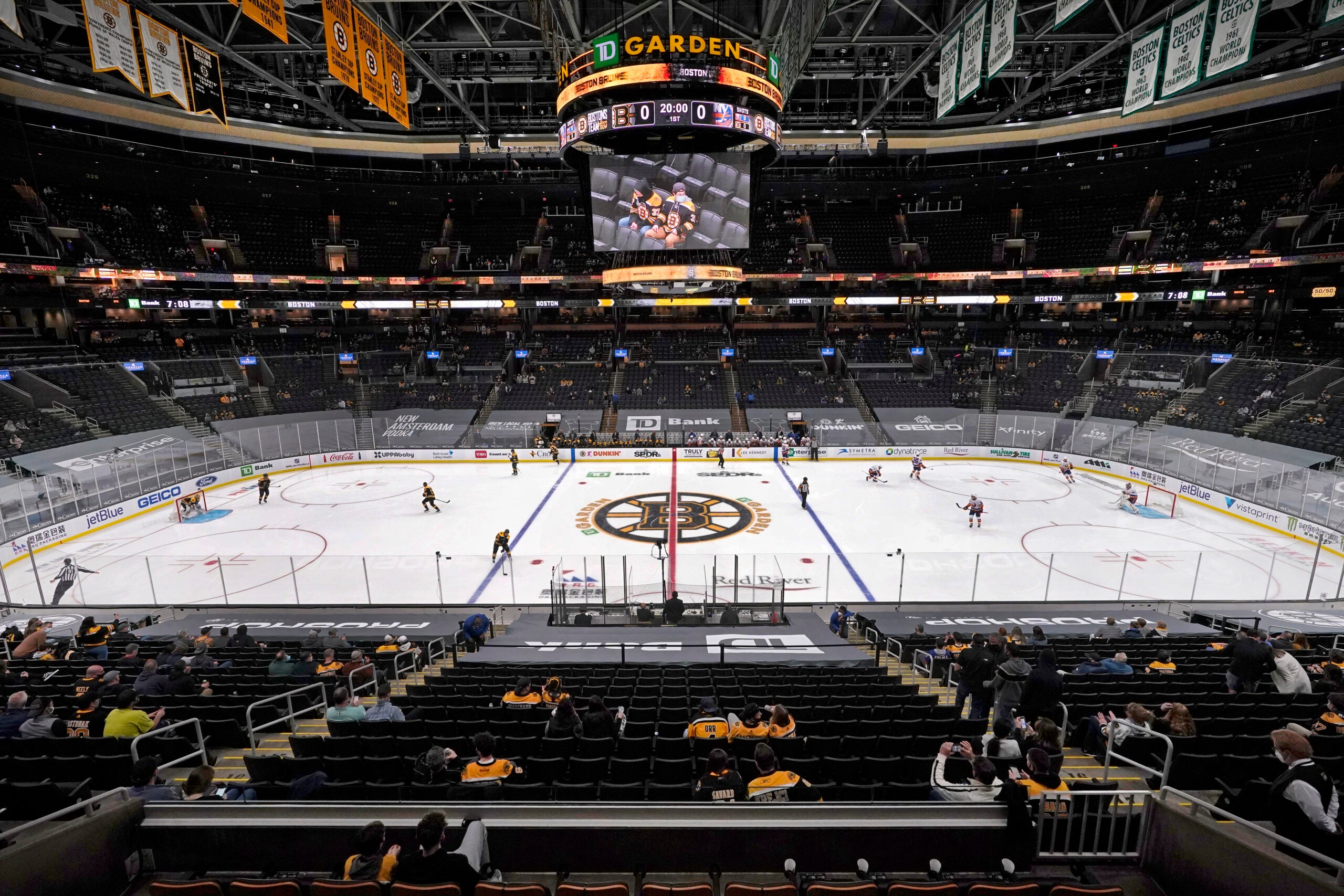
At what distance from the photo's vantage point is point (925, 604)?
15070 millimetres


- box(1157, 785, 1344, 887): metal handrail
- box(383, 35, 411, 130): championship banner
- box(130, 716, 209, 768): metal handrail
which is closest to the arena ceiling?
box(383, 35, 411, 130): championship banner

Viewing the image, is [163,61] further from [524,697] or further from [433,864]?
[433,864]

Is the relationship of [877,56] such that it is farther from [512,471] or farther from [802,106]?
[512,471]

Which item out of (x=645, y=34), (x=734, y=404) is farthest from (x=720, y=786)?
(x=734, y=404)

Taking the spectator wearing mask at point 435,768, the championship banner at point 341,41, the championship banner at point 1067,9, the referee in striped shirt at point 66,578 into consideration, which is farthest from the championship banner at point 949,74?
the referee in striped shirt at point 66,578

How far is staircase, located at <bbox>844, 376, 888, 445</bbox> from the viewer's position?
36.1 meters

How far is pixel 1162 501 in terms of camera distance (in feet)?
82.1

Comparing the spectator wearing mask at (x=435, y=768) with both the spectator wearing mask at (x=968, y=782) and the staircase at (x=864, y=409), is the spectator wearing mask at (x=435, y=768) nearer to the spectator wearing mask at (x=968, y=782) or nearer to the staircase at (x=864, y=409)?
the spectator wearing mask at (x=968, y=782)

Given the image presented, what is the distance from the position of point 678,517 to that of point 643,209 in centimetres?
1460

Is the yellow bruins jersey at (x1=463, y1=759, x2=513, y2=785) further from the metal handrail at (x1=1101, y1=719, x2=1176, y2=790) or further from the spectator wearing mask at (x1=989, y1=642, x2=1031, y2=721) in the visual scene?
the spectator wearing mask at (x1=989, y1=642, x2=1031, y2=721)

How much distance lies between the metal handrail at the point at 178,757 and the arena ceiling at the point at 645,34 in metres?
20.8

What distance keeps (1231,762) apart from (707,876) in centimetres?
481

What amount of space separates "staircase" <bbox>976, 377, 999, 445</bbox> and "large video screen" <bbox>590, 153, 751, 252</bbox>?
17.6 metres

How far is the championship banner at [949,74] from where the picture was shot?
1777 cm
